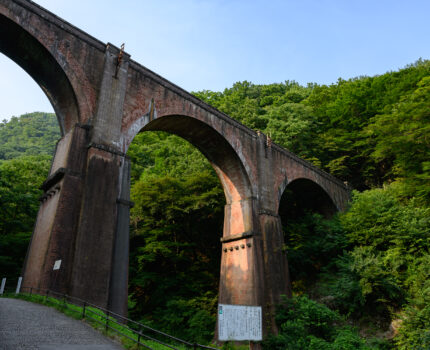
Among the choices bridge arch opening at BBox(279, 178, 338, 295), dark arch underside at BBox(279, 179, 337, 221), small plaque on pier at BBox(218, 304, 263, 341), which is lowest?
small plaque on pier at BBox(218, 304, 263, 341)

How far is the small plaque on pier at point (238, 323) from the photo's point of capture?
8.08 metres

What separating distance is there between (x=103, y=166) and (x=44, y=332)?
4.82 m

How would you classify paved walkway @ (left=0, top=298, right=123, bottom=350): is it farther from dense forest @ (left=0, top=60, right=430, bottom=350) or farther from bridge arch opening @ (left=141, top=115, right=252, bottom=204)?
bridge arch opening @ (left=141, top=115, right=252, bottom=204)

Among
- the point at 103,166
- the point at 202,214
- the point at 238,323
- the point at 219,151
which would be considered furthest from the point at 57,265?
the point at 202,214

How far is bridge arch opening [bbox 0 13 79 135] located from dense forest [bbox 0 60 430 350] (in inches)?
288

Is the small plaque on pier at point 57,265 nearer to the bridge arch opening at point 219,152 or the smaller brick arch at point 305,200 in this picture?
the bridge arch opening at point 219,152

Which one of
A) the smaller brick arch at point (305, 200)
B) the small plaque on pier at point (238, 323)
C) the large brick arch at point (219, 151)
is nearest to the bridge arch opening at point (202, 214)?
the large brick arch at point (219, 151)

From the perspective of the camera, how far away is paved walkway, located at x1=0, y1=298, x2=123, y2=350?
5242 mm

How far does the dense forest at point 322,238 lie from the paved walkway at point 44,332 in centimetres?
615

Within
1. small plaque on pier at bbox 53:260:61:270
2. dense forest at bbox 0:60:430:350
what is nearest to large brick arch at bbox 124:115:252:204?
dense forest at bbox 0:60:430:350

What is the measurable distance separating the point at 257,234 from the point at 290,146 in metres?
12.6

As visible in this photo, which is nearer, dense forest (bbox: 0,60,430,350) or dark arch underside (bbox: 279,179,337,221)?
dense forest (bbox: 0,60,430,350)

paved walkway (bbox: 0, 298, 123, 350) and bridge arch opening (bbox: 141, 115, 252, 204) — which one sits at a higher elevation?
bridge arch opening (bbox: 141, 115, 252, 204)

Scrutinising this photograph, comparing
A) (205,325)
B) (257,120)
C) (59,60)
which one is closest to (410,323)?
(205,325)
